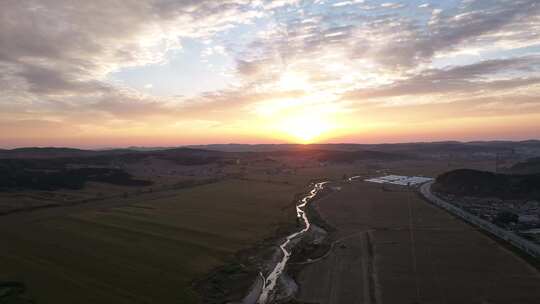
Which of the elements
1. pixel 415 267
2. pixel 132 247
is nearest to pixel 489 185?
pixel 415 267

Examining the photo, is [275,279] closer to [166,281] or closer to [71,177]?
[166,281]

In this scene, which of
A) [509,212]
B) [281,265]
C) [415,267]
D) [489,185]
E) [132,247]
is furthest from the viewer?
[489,185]

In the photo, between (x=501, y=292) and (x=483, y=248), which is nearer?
(x=501, y=292)

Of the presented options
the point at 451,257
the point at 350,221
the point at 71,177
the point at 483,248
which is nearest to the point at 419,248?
the point at 451,257

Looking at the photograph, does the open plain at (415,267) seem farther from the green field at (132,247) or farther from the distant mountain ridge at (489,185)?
the distant mountain ridge at (489,185)

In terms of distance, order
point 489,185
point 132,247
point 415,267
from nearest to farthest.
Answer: point 415,267 → point 132,247 → point 489,185

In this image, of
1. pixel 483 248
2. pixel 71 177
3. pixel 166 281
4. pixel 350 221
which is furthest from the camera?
pixel 71 177

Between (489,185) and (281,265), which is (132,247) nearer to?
(281,265)

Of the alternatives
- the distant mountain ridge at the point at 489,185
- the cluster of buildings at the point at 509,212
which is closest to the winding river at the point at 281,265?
the cluster of buildings at the point at 509,212

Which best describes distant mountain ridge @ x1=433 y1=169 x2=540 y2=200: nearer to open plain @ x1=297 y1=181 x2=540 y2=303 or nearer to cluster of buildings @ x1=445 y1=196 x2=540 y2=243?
cluster of buildings @ x1=445 y1=196 x2=540 y2=243
